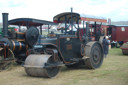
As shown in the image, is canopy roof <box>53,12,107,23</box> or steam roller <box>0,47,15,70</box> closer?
canopy roof <box>53,12,107,23</box>

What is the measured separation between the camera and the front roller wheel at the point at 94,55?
723cm

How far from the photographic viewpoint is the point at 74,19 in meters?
7.88

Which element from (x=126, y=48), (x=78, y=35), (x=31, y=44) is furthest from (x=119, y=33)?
(x=78, y=35)

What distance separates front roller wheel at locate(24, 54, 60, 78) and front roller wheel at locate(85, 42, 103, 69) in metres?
1.61

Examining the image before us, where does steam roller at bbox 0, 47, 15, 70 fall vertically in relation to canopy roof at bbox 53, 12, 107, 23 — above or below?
below

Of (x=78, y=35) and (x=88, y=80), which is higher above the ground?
(x=78, y=35)

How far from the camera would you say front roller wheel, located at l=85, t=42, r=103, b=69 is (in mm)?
7227

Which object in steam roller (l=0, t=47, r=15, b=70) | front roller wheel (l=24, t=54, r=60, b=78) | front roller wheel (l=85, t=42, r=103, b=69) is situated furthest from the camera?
steam roller (l=0, t=47, r=15, b=70)

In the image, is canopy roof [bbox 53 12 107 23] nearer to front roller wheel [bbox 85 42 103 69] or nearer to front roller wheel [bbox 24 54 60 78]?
front roller wheel [bbox 85 42 103 69]

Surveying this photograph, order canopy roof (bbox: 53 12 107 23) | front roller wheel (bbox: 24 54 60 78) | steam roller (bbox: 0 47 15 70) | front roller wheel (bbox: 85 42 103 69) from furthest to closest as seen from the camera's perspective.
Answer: steam roller (bbox: 0 47 15 70)
canopy roof (bbox: 53 12 107 23)
front roller wheel (bbox: 85 42 103 69)
front roller wheel (bbox: 24 54 60 78)

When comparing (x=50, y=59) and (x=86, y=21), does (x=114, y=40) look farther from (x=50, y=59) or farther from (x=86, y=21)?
(x=50, y=59)

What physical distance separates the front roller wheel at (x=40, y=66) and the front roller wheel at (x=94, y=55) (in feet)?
5.28

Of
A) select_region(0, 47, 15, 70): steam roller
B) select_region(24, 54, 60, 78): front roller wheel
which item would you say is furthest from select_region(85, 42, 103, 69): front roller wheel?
select_region(0, 47, 15, 70): steam roller

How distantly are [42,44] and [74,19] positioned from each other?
2035 mm
